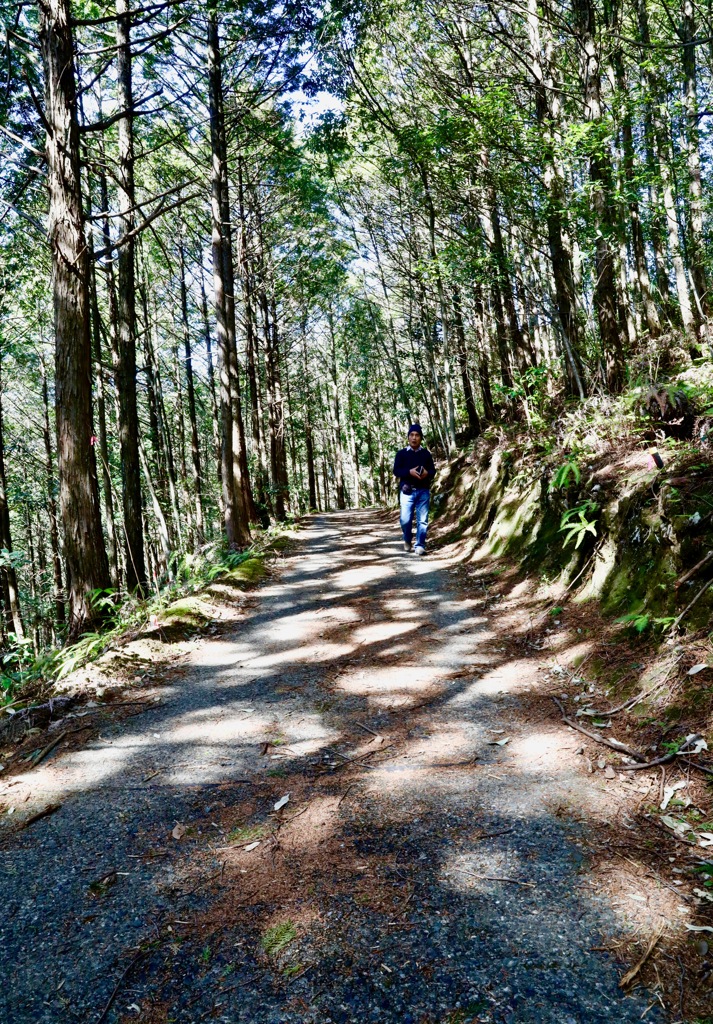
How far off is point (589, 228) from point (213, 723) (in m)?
7.40

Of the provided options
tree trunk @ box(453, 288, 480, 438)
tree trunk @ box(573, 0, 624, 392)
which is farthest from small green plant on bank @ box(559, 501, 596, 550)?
tree trunk @ box(453, 288, 480, 438)

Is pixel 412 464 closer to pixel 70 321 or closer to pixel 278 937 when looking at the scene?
pixel 70 321

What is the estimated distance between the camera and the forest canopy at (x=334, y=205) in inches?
230

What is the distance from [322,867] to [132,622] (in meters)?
4.38

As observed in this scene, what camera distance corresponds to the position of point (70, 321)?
18.3ft

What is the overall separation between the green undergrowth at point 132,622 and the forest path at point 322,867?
1117 millimetres

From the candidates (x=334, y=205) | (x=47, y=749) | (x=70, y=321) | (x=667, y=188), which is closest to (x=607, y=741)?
(x=47, y=749)

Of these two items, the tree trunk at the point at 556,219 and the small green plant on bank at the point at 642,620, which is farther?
the tree trunk at the point at 556,219

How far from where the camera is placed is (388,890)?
236cm

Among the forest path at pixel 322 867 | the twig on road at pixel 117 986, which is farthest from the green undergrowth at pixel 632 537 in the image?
the twig on road at pixel 117 986

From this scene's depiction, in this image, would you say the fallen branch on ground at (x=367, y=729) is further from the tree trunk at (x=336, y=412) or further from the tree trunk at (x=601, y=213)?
the tree trunk at (x=336, y=412)

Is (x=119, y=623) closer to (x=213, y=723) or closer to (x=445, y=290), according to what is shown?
(x=213, y=723)

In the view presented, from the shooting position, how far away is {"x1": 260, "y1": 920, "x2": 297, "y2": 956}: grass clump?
210cm

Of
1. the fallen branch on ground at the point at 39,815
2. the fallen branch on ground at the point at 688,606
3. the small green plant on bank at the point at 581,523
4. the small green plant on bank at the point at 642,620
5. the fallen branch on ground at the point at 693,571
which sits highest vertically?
the small green plant on bank at the point at 581,523
